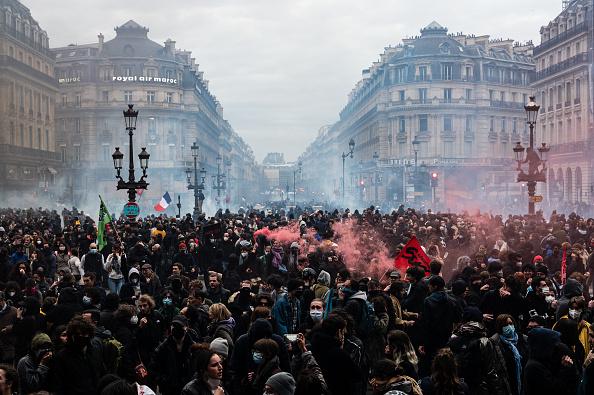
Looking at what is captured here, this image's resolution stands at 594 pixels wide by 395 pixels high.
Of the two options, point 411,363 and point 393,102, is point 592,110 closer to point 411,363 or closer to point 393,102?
point 393,102

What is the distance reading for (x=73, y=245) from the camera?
22.5 meters

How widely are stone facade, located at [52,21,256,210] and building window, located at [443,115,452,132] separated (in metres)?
29.9

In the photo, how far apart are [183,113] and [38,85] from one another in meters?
27.7

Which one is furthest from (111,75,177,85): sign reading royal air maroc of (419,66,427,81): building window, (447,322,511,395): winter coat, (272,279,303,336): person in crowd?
(447,322,511,395): winter coat

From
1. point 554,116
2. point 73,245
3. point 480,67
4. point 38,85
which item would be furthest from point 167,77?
point 73,245

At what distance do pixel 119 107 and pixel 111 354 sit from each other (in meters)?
82.8

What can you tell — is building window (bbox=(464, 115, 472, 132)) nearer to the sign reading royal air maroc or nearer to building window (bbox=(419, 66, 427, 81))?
building window (bbox=(419, 66, 427, 81))

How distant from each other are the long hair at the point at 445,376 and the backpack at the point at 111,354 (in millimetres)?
3346

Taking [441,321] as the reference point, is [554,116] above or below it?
above

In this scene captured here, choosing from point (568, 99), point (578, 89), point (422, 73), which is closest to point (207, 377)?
point (578, 89)

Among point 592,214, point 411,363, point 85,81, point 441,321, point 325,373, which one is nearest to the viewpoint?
point 325,373

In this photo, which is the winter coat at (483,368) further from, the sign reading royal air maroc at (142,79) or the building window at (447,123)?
the sign reading royal air maroc at (142,79)

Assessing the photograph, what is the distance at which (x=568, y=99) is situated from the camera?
213 feet

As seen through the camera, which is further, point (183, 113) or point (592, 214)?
point (183, 113)
